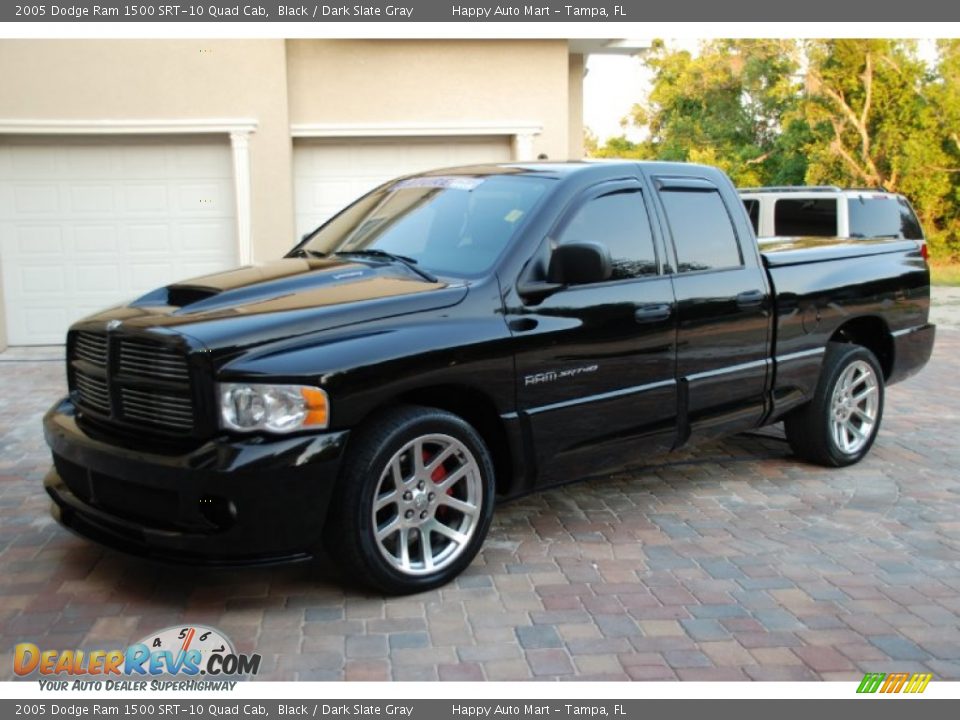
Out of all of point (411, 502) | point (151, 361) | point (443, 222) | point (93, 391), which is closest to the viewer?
point (151, 361)

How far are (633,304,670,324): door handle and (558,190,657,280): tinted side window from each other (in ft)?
0.64

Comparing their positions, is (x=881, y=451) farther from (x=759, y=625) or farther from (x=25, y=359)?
(x=25, y=359)

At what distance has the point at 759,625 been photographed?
13.4 ft

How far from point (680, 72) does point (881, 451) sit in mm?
27964

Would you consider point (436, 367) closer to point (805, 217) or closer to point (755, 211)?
point (805, 217)

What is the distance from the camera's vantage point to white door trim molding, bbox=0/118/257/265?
11.1m

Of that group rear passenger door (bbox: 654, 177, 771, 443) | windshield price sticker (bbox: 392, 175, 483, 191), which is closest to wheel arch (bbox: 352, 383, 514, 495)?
rear passenger door (bbox: 654, 177, 771, 443)

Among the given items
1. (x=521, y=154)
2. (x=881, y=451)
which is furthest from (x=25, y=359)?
(x=881, y=451)

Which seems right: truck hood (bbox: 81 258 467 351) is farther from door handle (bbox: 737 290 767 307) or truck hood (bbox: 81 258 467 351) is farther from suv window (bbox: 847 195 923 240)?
suv window (bbox: 847 195 923 240)

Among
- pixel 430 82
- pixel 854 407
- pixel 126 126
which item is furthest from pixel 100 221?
pixel 854 407

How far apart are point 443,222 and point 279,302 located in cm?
121

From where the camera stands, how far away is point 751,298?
18.8ft

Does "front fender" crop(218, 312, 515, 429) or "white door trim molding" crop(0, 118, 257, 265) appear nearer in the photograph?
"front fender" crop(218, 312, 515, 429)

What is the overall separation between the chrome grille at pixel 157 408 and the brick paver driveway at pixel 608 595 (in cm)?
82
